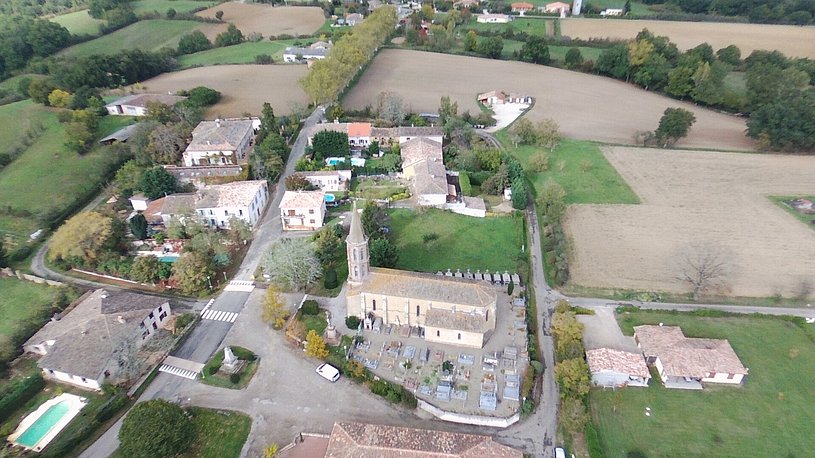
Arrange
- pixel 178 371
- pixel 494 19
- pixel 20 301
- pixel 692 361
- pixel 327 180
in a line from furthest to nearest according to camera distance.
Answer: pixel 494 19
pixel 327 180
pixel 20 301
pixel 178 371
pixel 692 361

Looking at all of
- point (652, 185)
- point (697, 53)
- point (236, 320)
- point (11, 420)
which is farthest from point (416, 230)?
point (697, 53)

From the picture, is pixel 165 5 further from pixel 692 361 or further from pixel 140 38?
pixel 692 361

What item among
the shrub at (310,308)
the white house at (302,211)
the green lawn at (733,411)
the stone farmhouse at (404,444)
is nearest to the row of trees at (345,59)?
the white house at (302,211)

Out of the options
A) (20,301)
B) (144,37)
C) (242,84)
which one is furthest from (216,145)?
(144,37)

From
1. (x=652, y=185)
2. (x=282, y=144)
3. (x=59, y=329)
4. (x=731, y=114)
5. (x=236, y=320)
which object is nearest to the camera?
(x=59, y=329)

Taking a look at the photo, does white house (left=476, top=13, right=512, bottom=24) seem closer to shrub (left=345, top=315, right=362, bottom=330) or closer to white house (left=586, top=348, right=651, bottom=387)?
shrub (left=345, top=315, right=362, bottom=330)

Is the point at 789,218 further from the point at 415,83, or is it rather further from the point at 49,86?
the point at 49,86

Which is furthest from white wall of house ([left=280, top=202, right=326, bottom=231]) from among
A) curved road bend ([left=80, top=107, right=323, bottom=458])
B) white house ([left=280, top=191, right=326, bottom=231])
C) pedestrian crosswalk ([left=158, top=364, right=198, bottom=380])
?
pedestrian crosswalk ([left=158, top=364, right=198, bottom=380])
